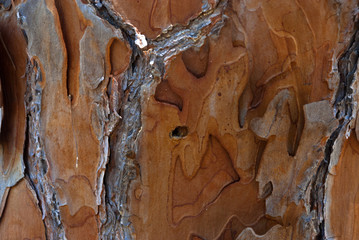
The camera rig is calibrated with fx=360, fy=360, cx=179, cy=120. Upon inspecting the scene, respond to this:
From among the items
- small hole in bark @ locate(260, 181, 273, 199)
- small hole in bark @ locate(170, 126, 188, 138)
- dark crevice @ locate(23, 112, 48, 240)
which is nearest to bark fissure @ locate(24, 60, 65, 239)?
dark crevice @ locate(23, 112, 48, 240)

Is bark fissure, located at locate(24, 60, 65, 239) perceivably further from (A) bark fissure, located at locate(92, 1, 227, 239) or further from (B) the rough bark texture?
(A) bark fissure, located at locate(92, 1, 227, 239)

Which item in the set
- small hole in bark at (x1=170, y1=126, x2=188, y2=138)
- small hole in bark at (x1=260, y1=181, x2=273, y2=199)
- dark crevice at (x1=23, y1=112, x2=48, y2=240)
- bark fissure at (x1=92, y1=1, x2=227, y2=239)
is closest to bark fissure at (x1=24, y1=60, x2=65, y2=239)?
dark crevice at (x1=23, y1=112, x2=48, y2=240)

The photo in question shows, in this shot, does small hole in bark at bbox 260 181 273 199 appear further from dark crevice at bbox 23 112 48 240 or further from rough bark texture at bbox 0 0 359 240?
dark crevice at bbox 23 112 48 240

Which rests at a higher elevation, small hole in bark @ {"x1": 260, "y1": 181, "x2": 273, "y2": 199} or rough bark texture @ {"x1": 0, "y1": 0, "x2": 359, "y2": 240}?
rough bark texture @ {"x1": 0, "y1": 0, "x2": 359, "y2": 240}

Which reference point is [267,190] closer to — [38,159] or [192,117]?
[192,117]

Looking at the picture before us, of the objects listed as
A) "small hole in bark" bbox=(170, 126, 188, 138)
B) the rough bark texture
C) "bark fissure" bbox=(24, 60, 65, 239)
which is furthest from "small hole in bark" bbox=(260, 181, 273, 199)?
"bark fissure" bbox=(24, 60, 65, 239)

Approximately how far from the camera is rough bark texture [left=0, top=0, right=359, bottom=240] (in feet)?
1.82

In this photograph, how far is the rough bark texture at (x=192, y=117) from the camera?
0.56m

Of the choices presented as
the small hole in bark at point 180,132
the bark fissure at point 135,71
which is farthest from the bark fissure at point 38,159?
the small hole in bark at point 180,132

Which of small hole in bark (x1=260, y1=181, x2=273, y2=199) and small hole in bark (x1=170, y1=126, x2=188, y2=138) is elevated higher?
small hole in bark (x1=170, y1=126, x2=188, y2=138)

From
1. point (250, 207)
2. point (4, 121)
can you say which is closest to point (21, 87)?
point (4, 121)

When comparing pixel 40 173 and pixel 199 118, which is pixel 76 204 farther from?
pixel 199 118

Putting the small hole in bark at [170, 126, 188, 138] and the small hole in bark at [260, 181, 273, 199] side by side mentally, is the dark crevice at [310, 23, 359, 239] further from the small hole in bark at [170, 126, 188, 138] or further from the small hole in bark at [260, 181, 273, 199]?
the small hole in bark at [170, 126, 188, 138]

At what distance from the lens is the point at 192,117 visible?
57 cm
